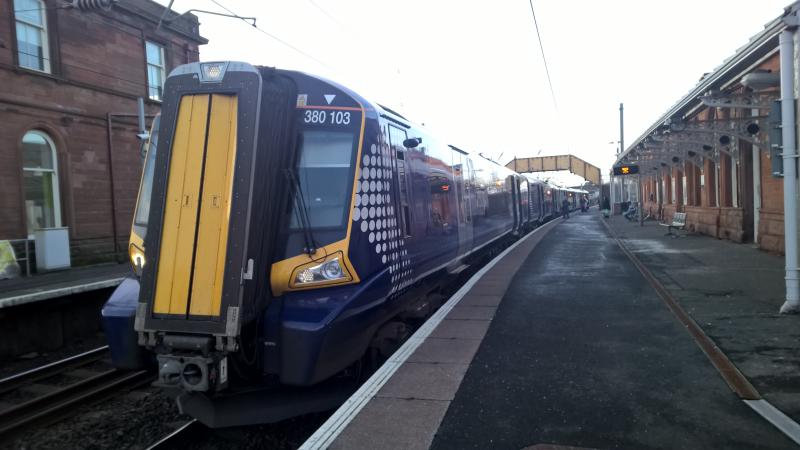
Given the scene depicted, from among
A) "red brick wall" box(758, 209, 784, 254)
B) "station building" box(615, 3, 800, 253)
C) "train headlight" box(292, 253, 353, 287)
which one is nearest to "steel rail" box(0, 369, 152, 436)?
"train headlight" box(292, 253, 353, 287)

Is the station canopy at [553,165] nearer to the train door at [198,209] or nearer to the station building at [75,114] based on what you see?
the station building at [75,114]

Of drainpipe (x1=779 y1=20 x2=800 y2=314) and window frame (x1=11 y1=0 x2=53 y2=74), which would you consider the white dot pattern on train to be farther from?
window frame (x1=11 y1=0 x2=53 y2=74)

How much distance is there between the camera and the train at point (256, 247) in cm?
425

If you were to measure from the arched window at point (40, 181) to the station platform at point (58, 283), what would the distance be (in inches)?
66.6

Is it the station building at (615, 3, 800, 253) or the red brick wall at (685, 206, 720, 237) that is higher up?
the station building at (615, 3, 800, 253)

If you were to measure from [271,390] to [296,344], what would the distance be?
646 millimetres

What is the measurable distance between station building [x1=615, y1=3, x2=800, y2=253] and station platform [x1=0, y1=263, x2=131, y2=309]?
11039 millimetres

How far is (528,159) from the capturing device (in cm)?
5619

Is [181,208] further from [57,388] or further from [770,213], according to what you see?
[770,213]

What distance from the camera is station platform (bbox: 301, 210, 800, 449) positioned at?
12.9 feet

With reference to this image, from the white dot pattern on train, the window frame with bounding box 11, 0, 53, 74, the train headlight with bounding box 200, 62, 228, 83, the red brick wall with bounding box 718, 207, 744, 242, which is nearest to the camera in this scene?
the train headlight with bounding box 200, 62, 228, 83

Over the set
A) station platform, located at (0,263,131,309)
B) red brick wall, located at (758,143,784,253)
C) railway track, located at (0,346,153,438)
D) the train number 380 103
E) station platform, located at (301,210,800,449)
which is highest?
the train number 380 103

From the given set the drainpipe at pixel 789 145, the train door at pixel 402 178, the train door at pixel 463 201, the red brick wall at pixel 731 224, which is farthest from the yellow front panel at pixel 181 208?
the red brick wall at pixel 731 224

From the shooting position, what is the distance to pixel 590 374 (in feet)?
16.9
